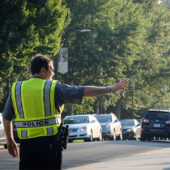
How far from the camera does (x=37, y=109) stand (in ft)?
18.0

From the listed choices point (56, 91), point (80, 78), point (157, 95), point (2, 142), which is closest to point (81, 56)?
point (80, 78)

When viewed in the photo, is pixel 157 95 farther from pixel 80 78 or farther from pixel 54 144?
pixel 54 144

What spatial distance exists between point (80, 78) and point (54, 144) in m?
41.0

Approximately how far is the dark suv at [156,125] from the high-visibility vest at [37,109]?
906 inches

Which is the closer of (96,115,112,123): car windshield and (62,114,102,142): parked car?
(62,114,102,142): parked car

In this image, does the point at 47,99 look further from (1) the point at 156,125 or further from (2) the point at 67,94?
(1) the point at 156,125

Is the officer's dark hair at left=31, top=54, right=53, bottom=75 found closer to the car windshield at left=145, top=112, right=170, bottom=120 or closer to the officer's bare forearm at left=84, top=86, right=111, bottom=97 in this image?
the officer's bare forearm at left=84, top=86, right=111, bottom=97

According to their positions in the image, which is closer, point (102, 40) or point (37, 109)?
point (37, 109)

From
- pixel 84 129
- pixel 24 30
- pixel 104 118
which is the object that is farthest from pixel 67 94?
pixel 104 118

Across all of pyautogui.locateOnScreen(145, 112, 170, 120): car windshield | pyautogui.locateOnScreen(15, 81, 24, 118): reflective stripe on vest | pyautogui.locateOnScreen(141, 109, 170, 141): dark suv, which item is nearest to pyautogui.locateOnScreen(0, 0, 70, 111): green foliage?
pyautogui.locateOnScreen(145, 112, 170, 120): car windshield

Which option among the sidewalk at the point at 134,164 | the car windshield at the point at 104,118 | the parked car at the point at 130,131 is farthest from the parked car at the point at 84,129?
the sidewalk at the point at 134,164

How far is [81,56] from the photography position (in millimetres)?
44500

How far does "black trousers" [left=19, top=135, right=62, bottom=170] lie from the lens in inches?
211

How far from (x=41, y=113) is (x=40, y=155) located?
380 millimetres
